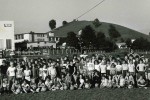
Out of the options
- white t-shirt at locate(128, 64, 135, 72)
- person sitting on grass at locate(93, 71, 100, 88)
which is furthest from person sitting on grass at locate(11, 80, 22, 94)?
white t-shirt at locate(128, 64, 135, 72)

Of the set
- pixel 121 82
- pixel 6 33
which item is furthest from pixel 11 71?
pixel 6 33

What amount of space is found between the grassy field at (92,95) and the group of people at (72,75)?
3.40 feet

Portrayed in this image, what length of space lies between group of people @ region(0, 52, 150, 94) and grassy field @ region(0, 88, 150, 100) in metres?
1.04

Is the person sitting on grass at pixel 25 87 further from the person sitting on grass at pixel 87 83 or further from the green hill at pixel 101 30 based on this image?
the green hill at pixel 101 30

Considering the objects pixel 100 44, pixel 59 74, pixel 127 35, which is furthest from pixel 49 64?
pixel 127 35

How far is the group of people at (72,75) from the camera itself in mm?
14117

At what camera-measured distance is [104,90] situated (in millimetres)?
13336

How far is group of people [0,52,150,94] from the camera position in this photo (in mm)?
14117

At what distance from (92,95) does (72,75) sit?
2.84 m

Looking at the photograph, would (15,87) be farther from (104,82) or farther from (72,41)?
(72,41)

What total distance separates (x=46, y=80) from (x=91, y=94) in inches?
117

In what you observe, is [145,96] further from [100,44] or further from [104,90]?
[100,44]

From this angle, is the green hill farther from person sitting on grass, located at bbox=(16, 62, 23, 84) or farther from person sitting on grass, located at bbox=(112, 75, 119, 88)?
person sitting on grass, located at bbox=(16, 62, 23, 84)

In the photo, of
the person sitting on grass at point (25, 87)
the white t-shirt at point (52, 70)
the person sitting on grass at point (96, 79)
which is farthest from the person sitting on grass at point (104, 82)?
the person sitting on grass at point (25, 87)
